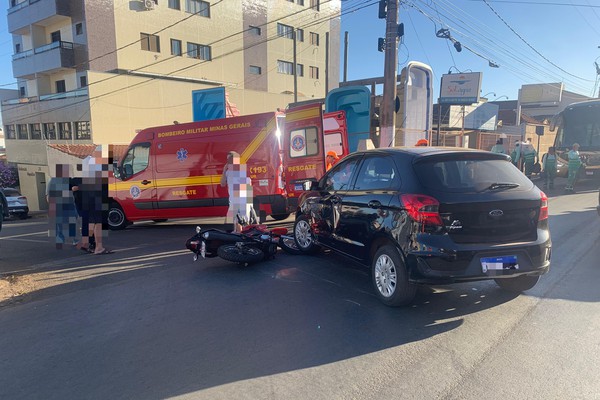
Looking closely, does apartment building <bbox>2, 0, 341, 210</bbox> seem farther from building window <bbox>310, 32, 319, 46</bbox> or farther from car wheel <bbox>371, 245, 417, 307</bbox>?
car wheel <bbox>371, 245, 417, 307</bbox>

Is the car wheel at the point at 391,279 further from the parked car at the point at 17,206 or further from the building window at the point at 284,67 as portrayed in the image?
the building window at the point at 284,67

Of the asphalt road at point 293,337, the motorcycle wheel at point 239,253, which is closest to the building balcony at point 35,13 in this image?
the asphalt road at point 293,337

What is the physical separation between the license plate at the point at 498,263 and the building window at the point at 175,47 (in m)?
32.3

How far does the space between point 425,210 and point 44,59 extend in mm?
34257

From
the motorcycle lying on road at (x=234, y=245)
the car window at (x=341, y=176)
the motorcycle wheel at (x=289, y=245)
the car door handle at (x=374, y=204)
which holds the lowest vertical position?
the motorcycle wheel at (x=289, y=245)

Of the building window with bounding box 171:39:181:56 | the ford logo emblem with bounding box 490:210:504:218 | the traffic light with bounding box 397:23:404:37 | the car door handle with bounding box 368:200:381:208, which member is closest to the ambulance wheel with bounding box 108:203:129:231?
the car door handle with bounding box 368:200:381:208

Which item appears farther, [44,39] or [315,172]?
[44,39]

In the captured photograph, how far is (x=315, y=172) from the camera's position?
9.45m

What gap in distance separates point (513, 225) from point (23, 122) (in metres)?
36.4

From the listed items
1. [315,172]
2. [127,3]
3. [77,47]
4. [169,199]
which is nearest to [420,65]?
[315,172]

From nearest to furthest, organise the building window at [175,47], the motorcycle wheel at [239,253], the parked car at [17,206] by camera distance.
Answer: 1. the motorcycle wheel at [239,253]
2. the parked car at [17,206]
3. the building window at [175,47]

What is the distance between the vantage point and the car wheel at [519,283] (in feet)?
15.4

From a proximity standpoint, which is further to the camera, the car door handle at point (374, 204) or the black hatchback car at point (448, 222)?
the car door handle at point (374, 204)

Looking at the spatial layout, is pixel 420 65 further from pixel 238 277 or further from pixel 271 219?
pixel 238 277
